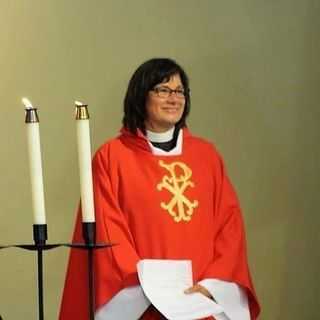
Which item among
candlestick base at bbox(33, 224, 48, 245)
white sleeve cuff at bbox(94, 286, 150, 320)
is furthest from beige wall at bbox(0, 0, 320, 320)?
candlestick base at bbox(33, 224, 48, 245)

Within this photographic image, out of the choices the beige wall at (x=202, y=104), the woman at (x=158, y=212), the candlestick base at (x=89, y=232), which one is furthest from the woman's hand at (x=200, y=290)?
the beige wall at (x=202, y=104)

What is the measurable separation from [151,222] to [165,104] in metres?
0.31

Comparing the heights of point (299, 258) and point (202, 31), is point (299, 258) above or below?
below

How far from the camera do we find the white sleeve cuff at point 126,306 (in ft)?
6.05

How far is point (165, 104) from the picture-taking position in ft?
6.53

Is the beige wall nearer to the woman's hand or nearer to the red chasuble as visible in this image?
the red chasuble

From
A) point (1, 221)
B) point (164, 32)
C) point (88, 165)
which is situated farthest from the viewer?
point (164, 32)

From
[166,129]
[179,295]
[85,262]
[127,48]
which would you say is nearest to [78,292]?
[85,262]

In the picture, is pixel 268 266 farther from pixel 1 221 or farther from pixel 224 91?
pixel 1 221

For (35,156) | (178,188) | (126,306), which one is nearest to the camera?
(35,156)

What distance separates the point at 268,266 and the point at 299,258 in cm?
12

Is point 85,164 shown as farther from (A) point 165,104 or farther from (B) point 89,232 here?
(A) point 165,104

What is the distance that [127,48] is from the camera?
2.58 meters

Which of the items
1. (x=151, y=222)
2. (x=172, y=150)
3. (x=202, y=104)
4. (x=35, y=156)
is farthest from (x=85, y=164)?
(x=202, y=104)
